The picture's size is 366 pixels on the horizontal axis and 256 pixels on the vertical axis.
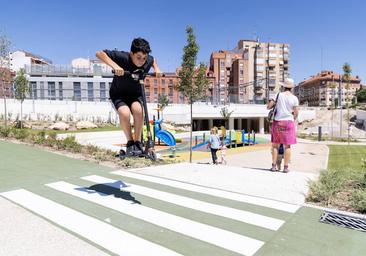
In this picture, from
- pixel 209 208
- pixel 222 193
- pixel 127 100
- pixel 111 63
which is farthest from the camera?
pixel 222 193

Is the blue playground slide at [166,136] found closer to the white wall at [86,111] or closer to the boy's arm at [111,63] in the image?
the white wall at [86,111]

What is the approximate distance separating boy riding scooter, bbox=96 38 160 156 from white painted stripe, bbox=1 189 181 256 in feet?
4.36

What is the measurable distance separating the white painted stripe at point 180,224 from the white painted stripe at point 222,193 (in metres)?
1.26

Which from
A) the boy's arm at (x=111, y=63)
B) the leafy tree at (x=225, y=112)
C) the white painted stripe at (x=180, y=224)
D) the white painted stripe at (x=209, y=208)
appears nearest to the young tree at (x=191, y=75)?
the white painted stripe at (x=209, y=208)

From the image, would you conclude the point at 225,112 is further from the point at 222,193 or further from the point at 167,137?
the point at 222,193

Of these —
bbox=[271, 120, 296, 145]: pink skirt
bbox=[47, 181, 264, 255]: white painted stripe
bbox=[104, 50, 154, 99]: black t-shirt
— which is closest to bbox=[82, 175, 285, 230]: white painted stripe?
bbox=[47, 181, 264, 255]: white painted stripe

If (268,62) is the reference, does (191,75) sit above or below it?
below

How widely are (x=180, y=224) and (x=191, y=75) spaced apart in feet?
36.0

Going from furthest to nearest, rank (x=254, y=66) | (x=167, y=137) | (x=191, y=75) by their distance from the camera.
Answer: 1. (x=254, y=66)
2. (x=167, y=137)
3. (x=191, y=75)

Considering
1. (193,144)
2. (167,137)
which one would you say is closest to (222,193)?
(167,137)

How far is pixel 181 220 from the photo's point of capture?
4.01 m

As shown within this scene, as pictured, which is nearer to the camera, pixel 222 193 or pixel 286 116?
pixel 222 193

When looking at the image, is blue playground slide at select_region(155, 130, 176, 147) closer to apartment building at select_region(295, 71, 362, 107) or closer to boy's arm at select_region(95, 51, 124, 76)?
boy's arm at select_region(95, 51, 124, 76)

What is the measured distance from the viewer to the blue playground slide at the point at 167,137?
21494mm
